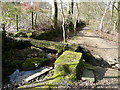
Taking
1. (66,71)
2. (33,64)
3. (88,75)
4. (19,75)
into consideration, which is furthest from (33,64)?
(88,75)

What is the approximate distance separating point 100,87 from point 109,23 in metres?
16.4

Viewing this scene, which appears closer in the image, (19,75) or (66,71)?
(66,71)

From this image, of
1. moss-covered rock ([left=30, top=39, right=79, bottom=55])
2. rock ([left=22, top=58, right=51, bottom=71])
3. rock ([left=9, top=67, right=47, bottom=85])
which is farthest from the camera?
moss-covered rock ([left=30, top=39, right=79, bottom=55])

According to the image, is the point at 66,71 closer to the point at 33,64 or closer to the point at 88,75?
the point at 88,75

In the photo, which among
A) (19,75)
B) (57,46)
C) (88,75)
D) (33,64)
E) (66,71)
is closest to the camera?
(66,71)

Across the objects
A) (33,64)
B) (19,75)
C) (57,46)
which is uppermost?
(57,46)

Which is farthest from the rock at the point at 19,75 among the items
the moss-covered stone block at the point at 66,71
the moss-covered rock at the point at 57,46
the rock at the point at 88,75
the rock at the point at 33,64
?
the moss-covered rock at the point at 57,46

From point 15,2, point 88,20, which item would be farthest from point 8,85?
point 88,20

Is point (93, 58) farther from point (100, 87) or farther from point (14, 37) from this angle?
point (14, 37)

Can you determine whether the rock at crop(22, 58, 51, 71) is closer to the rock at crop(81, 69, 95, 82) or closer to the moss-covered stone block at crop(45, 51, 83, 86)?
the moss-covered stone block at crop(45, 51, 83, 86)

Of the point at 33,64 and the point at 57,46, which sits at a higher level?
the point at 57,46

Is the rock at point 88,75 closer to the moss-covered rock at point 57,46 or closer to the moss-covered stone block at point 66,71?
the moss-covered stone block at point 66,71

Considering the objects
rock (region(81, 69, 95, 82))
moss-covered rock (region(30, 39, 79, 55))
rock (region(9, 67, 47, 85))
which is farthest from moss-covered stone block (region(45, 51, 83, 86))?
moss-covered rock (region(30, 39, 79, 55))

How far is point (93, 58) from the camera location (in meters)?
7.58
